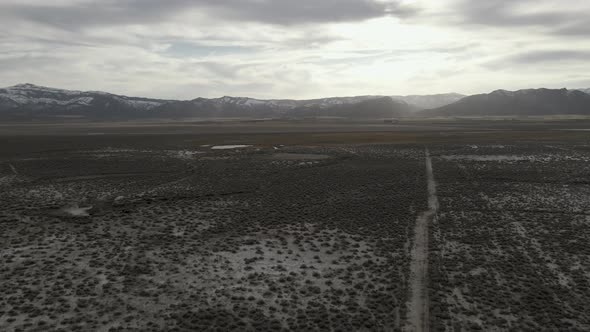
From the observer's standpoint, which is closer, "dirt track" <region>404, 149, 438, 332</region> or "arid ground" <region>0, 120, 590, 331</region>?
"dirt track" <region>404, 149, 438, 332</region>

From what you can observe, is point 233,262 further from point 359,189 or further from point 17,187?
point 17,187

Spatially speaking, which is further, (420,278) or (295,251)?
(295,251)

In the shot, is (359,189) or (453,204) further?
(359,189)

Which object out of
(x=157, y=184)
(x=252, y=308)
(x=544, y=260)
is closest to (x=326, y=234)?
(x=252, y=308)

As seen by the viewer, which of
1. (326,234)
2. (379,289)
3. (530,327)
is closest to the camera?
(530,327)

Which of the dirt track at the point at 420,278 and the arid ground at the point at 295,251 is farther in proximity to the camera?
the arid ground at the point at 295,251

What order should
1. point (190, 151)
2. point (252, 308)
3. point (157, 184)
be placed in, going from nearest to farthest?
point (252, 308) < point (157, 184) < point (190, 151)
